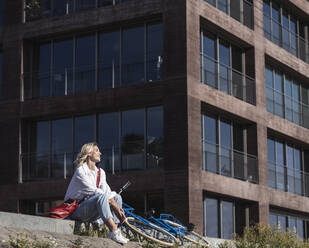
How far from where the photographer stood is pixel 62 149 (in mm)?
26734

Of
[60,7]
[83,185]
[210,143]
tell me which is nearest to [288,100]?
[210,143]

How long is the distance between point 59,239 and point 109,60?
16274 millimetres

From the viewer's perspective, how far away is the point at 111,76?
2645 cm

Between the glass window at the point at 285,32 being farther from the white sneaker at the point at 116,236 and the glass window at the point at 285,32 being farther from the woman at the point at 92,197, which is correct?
the white sneaker at the point at 116,236

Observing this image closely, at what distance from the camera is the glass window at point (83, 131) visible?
26281mm

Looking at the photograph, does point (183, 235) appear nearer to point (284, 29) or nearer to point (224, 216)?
point (224, 216)

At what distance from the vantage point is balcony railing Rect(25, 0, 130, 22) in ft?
89.3

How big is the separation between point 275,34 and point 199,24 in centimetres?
752

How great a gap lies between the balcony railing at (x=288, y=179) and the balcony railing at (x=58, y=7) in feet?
32.8

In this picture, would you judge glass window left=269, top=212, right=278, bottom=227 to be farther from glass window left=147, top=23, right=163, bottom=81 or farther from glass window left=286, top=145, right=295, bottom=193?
glass window left=147, top=23, right=163, bottom=81

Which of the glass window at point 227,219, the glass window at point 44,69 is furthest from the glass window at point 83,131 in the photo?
the glass window at point 227,219

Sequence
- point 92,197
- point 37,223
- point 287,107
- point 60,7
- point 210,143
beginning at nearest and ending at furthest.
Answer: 1. point 92,197
2. point 37,223
3. point 210,143
4. point 60,7
5. point 287,107

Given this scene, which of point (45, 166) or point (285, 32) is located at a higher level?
point (285, 32)

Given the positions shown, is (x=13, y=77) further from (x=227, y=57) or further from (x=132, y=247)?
(x=132, y=247)
